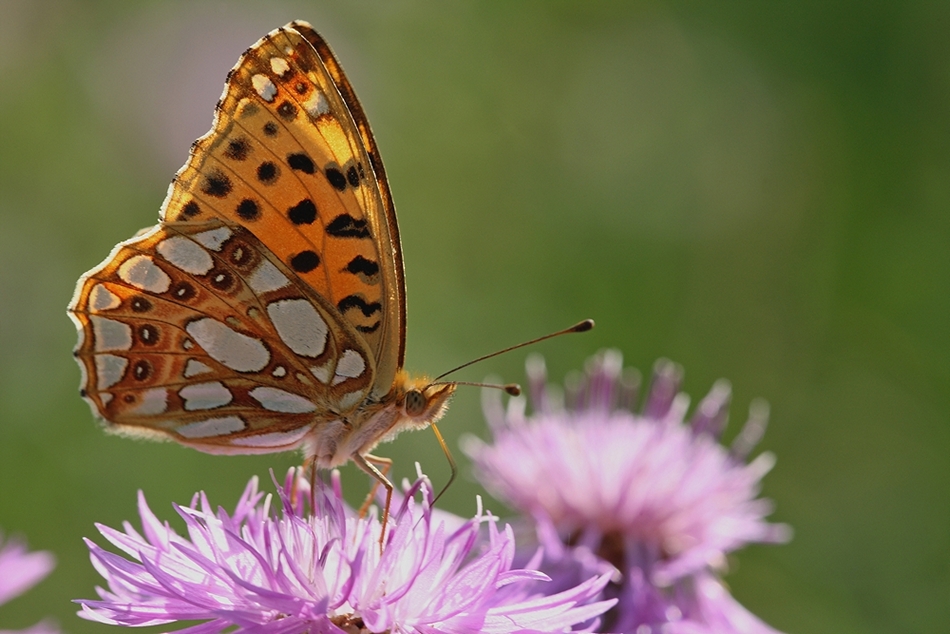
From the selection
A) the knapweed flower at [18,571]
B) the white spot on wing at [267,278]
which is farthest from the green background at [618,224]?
the white spot on wing at [267,278]

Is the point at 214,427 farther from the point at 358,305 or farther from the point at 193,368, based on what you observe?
the point at 358,305

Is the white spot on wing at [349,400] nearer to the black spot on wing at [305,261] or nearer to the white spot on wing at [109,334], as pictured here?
the black spot on wing at [305,261]

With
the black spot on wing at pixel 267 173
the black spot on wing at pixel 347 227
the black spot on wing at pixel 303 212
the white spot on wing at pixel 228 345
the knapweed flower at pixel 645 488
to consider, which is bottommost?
the knapweed flower at pixel 645 488

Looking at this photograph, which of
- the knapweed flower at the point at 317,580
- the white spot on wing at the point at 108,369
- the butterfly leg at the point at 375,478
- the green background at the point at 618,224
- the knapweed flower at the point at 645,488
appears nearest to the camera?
the knapweed flower at the point at 317,580

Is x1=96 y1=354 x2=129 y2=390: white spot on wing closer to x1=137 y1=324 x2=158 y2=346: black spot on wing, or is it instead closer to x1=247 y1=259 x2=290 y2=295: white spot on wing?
x1=137 y1=324 x2=158 y2=346: black spot on wing

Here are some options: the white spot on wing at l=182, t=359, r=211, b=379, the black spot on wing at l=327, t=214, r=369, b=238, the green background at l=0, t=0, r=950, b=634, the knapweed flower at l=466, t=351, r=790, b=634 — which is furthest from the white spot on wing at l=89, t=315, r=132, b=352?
the green background at l=0, t=0, r=950, b=634
